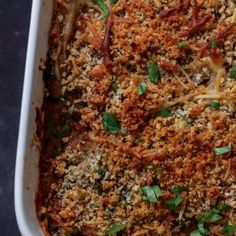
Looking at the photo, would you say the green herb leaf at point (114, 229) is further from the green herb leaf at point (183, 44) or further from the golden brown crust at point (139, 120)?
the green herb leaf at point (183, 44)

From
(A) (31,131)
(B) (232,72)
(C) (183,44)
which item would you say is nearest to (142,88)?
(C) (183,44)

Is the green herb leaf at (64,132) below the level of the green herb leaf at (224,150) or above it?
below

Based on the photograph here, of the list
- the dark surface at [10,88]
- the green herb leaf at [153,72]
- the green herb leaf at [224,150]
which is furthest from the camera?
the dark surface at [10,88]

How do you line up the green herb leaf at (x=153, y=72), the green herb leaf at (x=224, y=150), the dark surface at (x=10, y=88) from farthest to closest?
the dark surface at (x=10, y=88) → the green herb leaf at (x=153, y=72) → the green herb leaf at (x=224, y=150)

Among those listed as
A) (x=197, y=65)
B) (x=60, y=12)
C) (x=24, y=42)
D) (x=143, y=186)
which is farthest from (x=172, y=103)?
(x=24, y=42)

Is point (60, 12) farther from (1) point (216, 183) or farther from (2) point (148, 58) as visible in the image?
(1) point (216, 183)

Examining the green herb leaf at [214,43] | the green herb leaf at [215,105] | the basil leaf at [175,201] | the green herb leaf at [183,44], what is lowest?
the basil leaf at [175,201]

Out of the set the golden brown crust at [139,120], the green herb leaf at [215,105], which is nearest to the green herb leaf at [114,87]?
the golden brown crust at [139,120]
